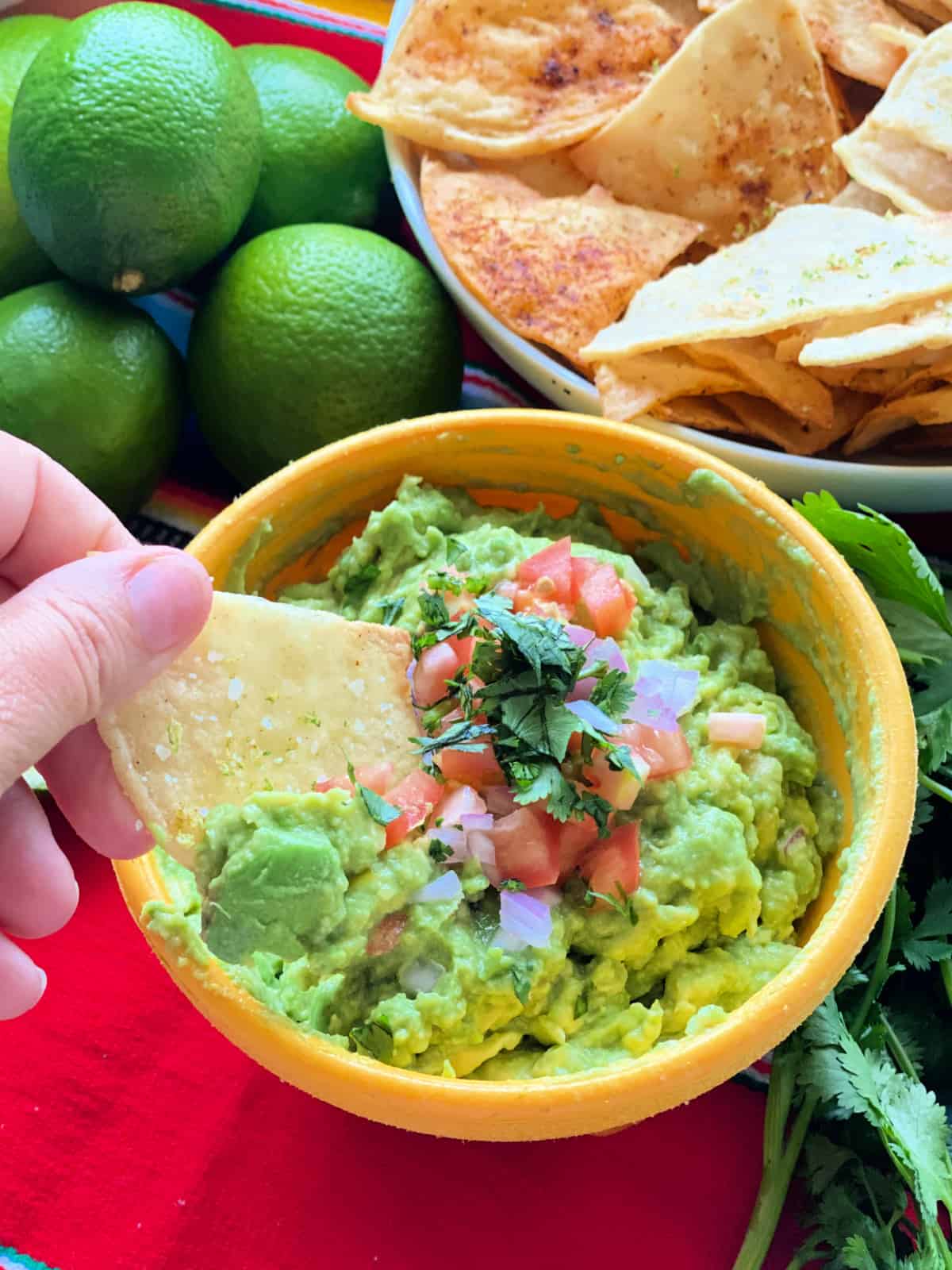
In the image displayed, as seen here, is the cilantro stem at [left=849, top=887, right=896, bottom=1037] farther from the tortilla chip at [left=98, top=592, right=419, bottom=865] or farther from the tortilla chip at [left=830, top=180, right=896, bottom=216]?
the tortilla chip at [left=830, top=180, right=896, bottom=216]

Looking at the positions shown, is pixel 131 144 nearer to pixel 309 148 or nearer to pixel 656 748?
pixel 309 148

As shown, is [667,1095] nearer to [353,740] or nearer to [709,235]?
[353,740]

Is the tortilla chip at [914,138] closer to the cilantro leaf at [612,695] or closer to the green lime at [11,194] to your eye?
the cilantro leaf at [612,695]

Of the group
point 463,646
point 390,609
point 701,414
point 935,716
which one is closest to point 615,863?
point 463,646

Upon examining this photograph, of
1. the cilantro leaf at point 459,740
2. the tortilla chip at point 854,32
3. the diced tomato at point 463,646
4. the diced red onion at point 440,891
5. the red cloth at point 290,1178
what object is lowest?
the red cloth at point 290,1178

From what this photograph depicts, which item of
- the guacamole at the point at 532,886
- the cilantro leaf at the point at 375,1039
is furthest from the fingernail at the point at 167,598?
the cilantro leaf at the point at 375,1039

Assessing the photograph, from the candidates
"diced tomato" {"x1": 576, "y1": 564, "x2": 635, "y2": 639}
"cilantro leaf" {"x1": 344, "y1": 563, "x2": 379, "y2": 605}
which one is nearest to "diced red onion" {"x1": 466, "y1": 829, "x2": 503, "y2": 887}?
"diced tomato" {"x1": 576, "y1": 564, "x2": 635, "y2": 639}

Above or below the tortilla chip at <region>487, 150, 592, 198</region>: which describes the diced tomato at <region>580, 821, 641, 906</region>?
below
